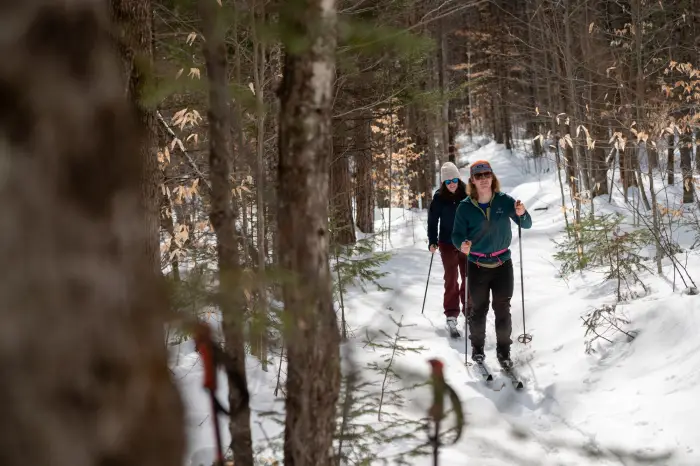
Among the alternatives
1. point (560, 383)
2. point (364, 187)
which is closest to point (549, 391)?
→ point (560, 383)

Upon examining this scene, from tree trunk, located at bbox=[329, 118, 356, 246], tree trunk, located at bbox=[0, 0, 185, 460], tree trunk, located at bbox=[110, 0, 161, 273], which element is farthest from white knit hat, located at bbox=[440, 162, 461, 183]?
tree trunk, located at bbox=[0, 0, 185, 460]

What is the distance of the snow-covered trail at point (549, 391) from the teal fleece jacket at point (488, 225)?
3.61ft

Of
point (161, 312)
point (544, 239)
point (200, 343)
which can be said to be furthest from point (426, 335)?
point (544, 239)

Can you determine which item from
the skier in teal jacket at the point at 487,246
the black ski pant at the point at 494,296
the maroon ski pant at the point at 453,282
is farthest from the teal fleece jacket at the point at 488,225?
the maroon ski pant at the point at 453,282

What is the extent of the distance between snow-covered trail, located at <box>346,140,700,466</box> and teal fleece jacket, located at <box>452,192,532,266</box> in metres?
1.10

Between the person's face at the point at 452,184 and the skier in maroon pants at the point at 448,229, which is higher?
the person's face at the point at 452,184

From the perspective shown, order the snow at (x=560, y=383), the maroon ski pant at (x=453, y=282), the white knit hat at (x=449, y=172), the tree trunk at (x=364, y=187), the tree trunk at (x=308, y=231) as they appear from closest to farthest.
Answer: the tree trunk at (x=308, y=231), the snow at (x=560, y=383), the maroon ski pant at (x=453, y=282), the white knit hat at (x=449, y=172), the tree trunk at (x=364, y=187)

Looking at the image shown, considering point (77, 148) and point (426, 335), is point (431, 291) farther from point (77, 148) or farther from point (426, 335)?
point (77, 148)

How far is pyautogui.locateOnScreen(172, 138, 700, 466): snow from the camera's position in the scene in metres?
3.68

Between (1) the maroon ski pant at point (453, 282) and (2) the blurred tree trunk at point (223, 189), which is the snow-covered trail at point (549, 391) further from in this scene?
A: (2) the blurred tree trunk at point (223, 189)

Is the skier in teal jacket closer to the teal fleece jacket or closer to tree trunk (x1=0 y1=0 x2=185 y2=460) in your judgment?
the teal fleece jacket

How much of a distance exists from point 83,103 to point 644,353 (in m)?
5.31

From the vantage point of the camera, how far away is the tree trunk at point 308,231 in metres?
1.64

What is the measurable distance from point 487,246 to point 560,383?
4.60 feet
